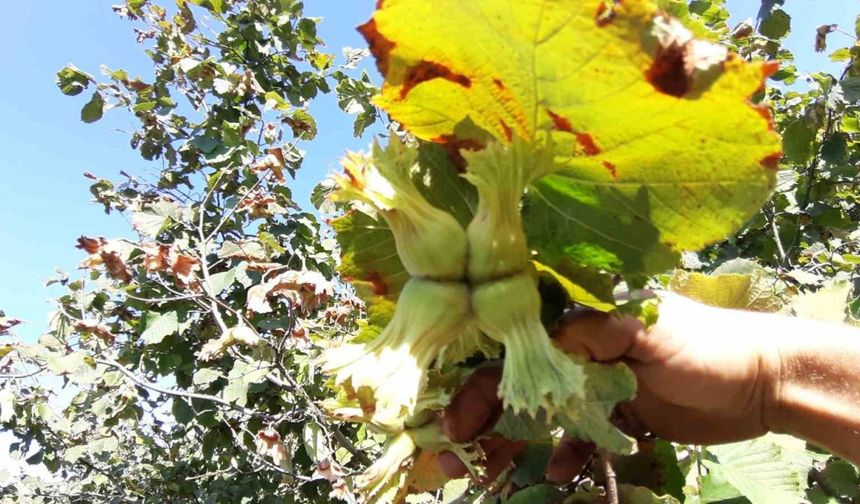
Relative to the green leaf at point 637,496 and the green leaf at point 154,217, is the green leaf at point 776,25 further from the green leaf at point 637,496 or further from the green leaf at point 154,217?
the green leaf at point 154,217

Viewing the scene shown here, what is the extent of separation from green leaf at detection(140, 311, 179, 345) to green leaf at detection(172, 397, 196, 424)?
0.52 meters

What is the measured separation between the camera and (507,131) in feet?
2.46

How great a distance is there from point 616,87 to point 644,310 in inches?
13.6

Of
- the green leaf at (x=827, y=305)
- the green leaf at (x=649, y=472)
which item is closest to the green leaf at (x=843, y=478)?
the green leaf at (x=827, y=305)

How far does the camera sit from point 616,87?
25.5 inches

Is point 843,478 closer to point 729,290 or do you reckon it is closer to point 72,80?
point 729,290

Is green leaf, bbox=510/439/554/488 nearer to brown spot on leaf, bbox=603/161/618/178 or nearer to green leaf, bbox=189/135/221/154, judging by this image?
brown spot on leaf, bbox=603/161/618/178

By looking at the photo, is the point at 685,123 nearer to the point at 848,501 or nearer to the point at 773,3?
the point at 848,501

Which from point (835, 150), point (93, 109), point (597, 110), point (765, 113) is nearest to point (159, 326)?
point (93, 109)

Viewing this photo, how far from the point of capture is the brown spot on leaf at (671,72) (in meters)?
0.60

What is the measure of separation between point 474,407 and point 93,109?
5.11 meters

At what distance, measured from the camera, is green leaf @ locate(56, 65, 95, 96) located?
4.83m

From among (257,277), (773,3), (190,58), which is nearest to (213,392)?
(257,277)

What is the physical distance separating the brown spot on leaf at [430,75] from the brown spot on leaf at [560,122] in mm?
99
